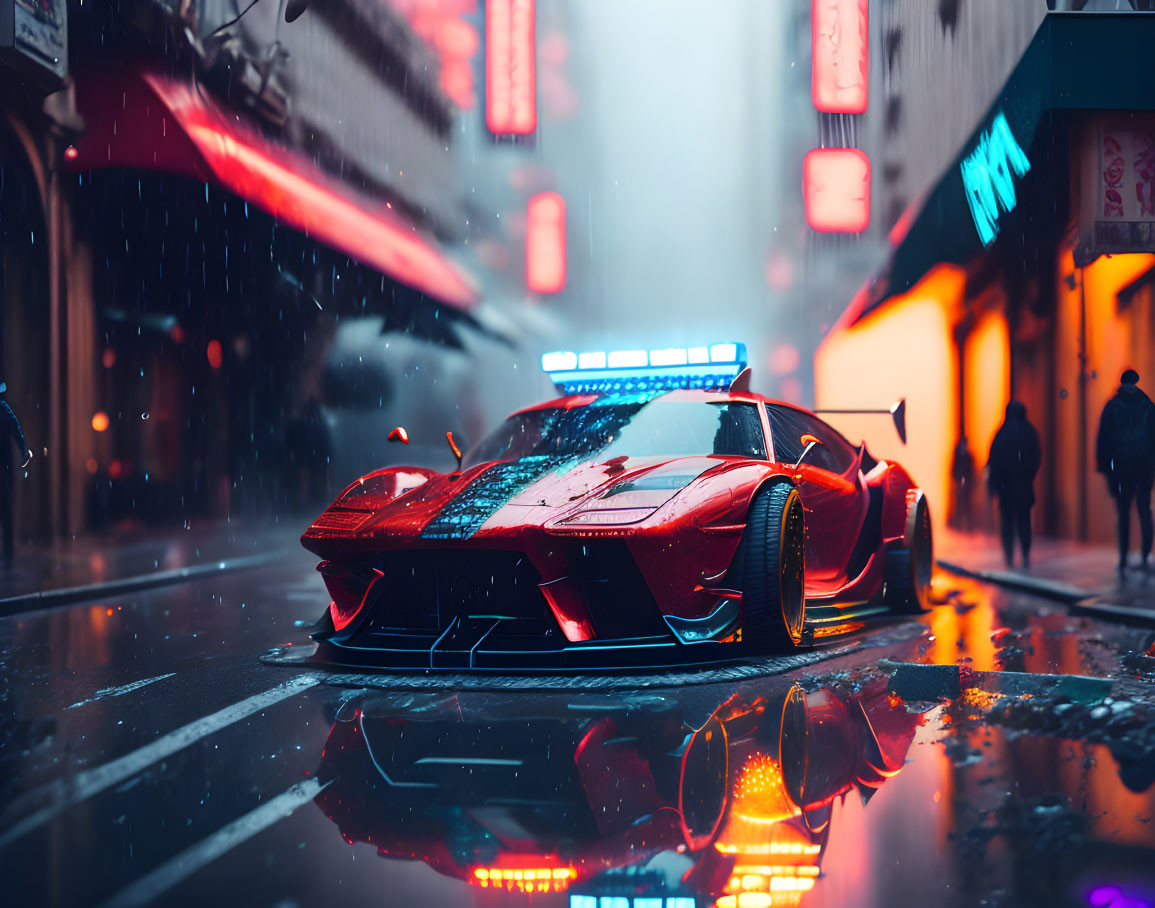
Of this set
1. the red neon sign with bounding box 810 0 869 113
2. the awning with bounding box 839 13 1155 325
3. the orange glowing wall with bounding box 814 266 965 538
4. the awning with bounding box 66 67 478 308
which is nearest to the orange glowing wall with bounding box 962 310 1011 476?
the orange glowing wall with bounding box 814 266 965 538

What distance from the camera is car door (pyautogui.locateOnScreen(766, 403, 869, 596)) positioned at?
5.31 m

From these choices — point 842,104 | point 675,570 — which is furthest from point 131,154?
point 842,104

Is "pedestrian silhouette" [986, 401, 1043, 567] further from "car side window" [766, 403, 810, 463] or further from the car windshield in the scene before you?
the car windshield

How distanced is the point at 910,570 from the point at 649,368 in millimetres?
2026

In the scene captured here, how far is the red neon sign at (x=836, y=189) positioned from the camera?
76.7 ft

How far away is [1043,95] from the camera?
9938 mm

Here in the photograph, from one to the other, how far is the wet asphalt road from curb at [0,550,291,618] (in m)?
4.06

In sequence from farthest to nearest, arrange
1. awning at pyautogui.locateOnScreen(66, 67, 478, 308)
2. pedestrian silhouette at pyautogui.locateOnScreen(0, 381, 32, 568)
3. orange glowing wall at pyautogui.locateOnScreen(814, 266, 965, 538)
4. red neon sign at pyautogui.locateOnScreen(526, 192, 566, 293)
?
red neon sign at pyautogui.locateOnScreen(526, 192, 566, 293), orange glowing wall at pyautogui.locateOnScreen(814, 266, 965, 538), awning at pyautogui.locateOnScreen(66, 67, 478, 308), pedestrian silhouette at pyautogui.locateOnScreen(0, 381, 32, 568)

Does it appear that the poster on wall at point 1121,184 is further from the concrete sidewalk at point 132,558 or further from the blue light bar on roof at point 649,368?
the concrete sidewalk at point 132,558

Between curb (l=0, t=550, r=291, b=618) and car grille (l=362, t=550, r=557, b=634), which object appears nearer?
car grille (l=362, t=550, r=557, b=634)

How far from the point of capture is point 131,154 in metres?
12.9

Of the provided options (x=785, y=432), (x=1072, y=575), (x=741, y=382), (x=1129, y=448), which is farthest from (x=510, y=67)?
(x=785, y=432)

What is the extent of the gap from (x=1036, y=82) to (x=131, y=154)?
33.4ft

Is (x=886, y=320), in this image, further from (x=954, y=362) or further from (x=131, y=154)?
(x=131, y=154)
